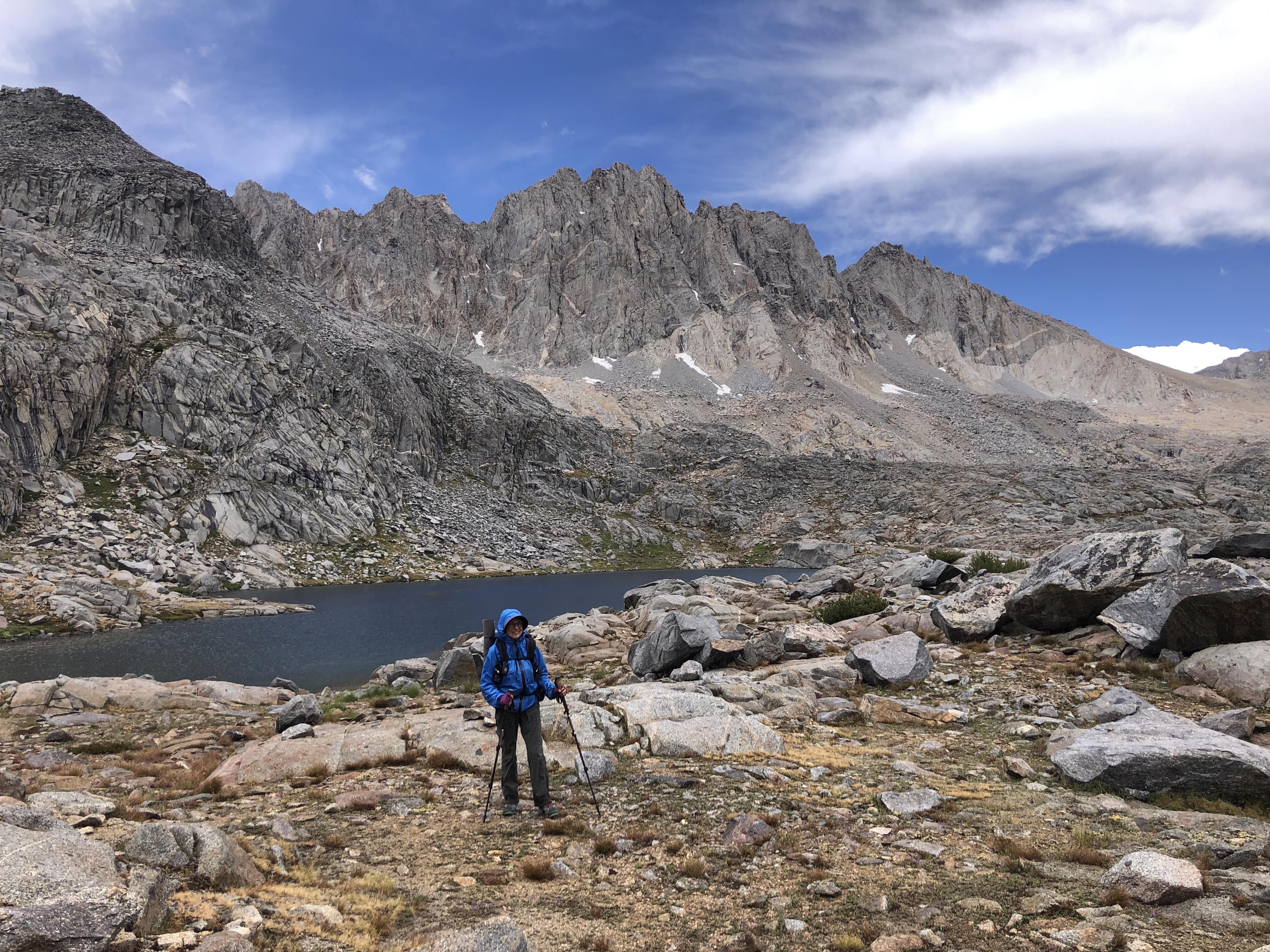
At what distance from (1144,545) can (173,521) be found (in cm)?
9386

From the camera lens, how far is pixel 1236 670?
1488cm

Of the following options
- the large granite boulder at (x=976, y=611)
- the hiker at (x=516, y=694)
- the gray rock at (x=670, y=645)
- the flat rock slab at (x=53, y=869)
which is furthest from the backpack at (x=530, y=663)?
the large granite boulder at (x=976, y=611)

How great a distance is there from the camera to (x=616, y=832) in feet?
31.8

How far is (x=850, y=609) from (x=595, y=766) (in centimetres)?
1987

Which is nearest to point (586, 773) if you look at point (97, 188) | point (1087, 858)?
point (1087, 858)

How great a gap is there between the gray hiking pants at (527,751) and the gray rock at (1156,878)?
7879mm

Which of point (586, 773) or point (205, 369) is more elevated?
point (205, 369)

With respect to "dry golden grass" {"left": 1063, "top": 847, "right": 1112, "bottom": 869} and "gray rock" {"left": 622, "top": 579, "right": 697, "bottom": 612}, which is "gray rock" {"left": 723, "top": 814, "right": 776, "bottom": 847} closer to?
"dry golden grass" {"left": 1063, "top": 847, "right": 1112, "bottom": 869}

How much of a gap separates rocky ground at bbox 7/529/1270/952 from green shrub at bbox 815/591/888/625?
20.2 ft

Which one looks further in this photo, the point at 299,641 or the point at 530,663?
the point at 299,641

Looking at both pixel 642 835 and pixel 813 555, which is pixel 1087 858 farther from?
pixel 813 555

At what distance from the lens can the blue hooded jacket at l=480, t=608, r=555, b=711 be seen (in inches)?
448

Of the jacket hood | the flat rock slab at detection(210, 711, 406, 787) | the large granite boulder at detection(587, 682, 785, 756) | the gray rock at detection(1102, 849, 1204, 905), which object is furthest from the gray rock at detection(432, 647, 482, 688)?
the gray rock at detection(1102, 849, 1204, 905)

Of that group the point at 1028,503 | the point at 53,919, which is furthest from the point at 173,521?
the point at 1028,503
